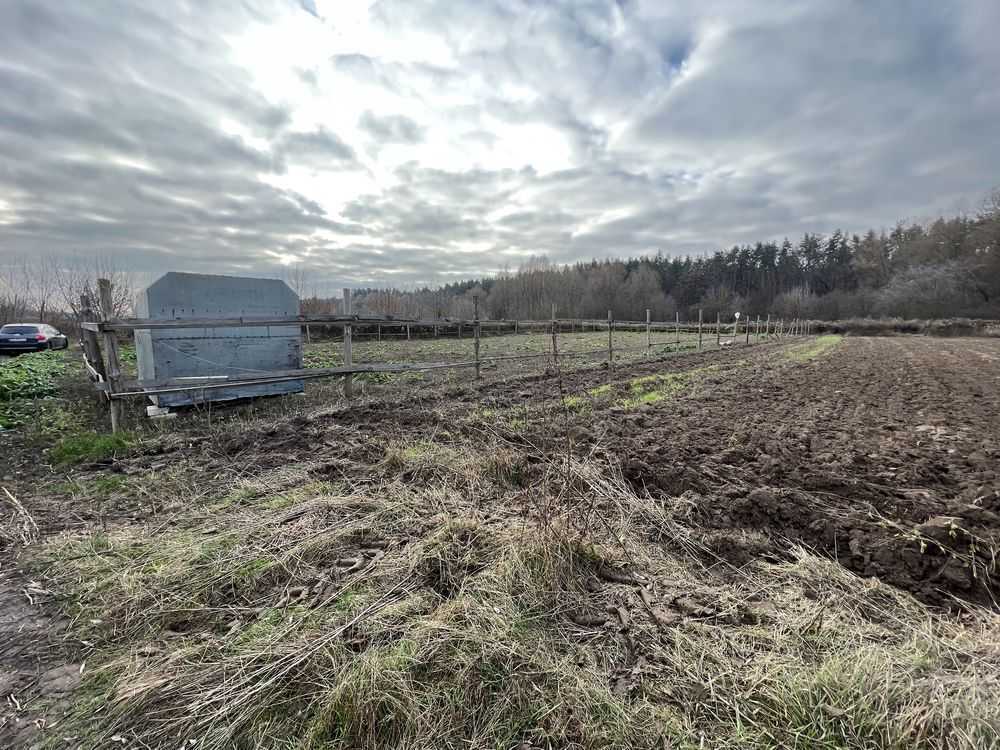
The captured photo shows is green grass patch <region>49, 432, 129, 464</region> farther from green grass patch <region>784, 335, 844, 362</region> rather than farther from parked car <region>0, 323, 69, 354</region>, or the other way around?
parked car <region>0, 323, 69, 354</region>

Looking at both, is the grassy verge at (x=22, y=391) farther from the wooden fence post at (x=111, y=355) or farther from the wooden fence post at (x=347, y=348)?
the wooden fence post at (x=347, y=348)

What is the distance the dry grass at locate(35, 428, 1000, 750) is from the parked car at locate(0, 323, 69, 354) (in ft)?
87.1

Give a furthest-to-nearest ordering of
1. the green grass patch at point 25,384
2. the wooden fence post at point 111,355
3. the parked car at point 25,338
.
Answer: the parked car at point 25,338 → the green grass patch at point 25,384 → the wooden fence post at point 111,355

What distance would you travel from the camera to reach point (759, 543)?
298cm

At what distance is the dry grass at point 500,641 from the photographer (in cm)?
159

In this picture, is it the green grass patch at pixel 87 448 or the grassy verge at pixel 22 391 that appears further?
the grassy verge at pixel 22 391

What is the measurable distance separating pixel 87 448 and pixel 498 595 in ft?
18.2

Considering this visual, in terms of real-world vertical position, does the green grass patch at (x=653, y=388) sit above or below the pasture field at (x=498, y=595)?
above

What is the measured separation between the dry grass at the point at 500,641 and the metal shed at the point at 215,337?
197 inches

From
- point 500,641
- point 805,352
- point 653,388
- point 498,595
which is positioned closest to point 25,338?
point 653,388

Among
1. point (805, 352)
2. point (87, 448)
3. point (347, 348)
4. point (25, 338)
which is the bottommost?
point (87, 448)

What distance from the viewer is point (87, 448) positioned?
5.07 meters

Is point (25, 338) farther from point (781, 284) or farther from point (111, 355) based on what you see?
point (781, 284)

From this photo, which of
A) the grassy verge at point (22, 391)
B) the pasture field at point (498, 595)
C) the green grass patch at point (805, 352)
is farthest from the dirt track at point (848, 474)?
the green grass patch at point (805, 352)
